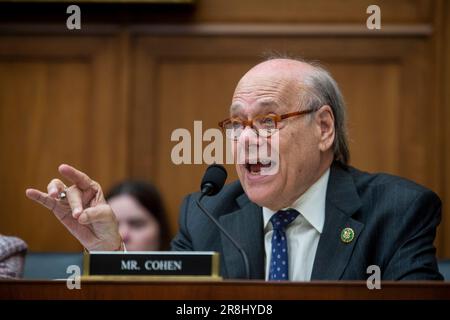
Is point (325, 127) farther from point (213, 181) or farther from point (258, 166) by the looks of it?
point (213, 181)

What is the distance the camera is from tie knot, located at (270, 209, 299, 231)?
8.78ft

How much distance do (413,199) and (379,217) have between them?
119 mm

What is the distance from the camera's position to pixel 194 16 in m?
4.00

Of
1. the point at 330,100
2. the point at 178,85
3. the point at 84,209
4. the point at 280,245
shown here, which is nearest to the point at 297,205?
the point at 280,245

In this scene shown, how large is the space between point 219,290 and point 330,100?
1.18 meters

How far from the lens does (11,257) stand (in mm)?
2854

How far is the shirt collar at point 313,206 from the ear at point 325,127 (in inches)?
4.5

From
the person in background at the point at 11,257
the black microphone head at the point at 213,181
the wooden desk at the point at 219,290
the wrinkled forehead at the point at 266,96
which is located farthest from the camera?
the person in background at the point at 11,257

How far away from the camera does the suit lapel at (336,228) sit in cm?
251

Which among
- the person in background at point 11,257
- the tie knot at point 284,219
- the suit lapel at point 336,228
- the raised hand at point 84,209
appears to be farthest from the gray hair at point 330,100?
the person in background at point 11,257

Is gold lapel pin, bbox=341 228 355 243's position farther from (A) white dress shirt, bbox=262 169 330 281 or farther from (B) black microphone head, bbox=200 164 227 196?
(B) black microphone head, bbox=200 164 227 196

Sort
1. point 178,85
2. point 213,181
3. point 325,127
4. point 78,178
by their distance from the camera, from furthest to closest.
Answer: point 178,85 → point 325,127 → point 78,178 → point 213,181

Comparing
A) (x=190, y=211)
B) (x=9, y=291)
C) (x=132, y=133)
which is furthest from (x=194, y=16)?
(x=9, y=291)

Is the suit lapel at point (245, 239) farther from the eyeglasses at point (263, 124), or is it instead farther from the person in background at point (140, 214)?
the person in background at point (140, 214)
